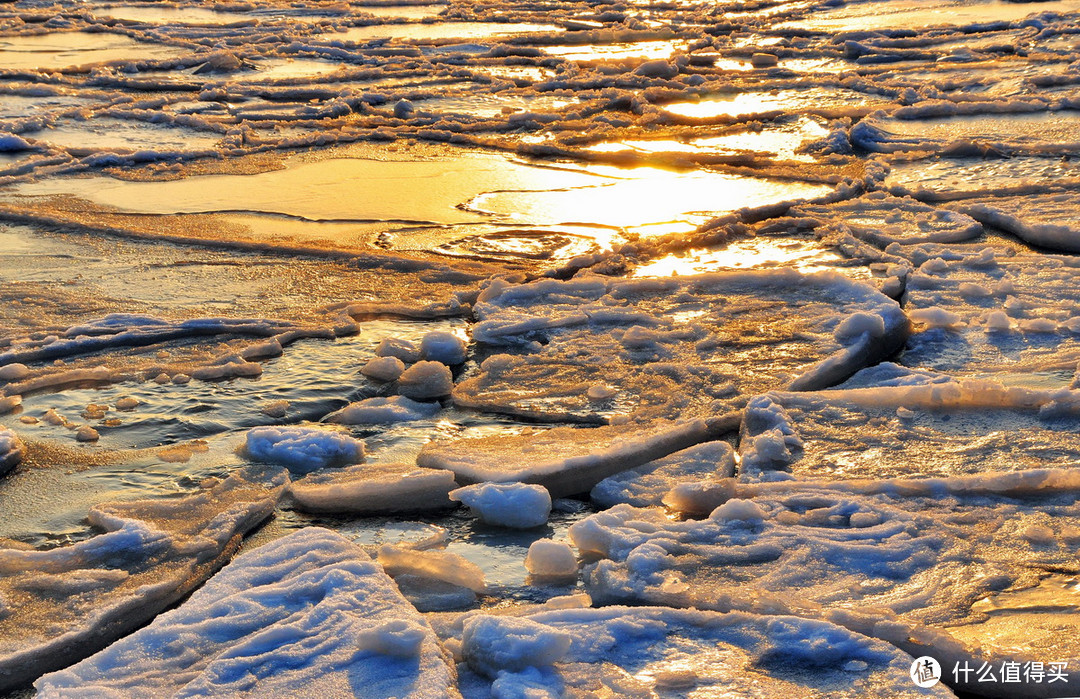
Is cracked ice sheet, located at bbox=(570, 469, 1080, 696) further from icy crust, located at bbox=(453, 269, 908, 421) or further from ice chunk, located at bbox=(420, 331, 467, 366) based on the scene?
ice chunk, located at bbox=(420, 331, 467, 366)

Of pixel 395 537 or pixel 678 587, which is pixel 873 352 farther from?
pixel 395 537

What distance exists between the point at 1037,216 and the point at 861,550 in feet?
12.3

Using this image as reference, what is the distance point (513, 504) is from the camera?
131 inches

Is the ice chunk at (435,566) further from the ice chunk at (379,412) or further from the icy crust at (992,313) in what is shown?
the icy crust at (992,313)

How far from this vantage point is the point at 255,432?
374 centimetres

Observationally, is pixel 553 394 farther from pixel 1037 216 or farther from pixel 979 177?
pixel 979 177

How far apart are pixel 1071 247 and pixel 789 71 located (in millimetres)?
6101

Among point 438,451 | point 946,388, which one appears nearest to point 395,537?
point 438,451

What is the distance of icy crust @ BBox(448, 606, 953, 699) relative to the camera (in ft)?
8.30

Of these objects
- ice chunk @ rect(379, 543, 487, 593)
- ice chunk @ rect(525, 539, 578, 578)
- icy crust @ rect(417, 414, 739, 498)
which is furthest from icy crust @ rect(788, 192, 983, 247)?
ice chunk @ rect(379, 543, 487, 593)

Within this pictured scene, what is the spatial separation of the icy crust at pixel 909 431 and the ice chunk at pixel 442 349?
133cm

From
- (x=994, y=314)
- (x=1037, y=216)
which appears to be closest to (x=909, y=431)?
(x=994, y=314)

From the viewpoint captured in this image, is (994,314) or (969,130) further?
(969,130)

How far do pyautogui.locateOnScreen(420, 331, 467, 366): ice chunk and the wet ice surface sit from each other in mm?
18
